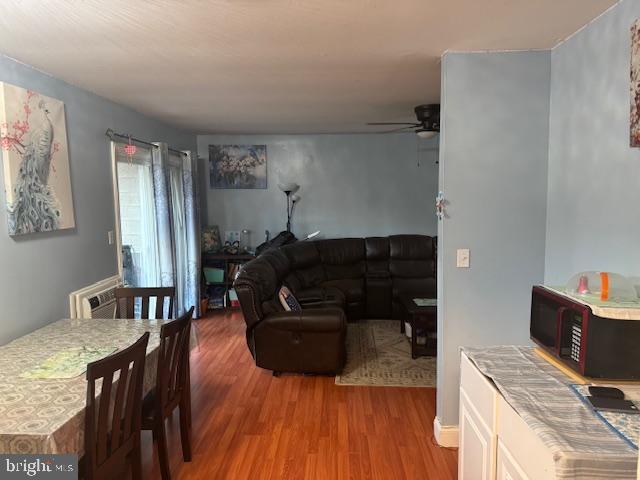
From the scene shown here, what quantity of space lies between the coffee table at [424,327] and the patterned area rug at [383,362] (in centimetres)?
8

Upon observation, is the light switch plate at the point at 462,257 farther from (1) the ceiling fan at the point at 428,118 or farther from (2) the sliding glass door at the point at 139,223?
(2) the sliding glass door at the point at 139,223

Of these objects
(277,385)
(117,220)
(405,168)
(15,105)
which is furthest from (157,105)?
(405,168)

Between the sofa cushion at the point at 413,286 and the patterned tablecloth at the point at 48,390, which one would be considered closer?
the patterned tablecloth at the point at 48,390

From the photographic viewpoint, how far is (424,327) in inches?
152

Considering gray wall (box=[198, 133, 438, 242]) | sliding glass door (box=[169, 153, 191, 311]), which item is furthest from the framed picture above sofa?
sliding glass door (box=[169, 153, 191, 311])

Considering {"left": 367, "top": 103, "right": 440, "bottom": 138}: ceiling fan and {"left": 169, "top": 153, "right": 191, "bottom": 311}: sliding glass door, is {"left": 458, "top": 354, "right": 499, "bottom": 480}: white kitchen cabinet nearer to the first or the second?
{"left": 367, "top": 103, "right": 440, "bottom": 138}: ceiling fan

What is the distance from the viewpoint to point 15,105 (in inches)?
95.7

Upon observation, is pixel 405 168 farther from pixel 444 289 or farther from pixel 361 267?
pixel 444 289

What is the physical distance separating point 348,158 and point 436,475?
4291mm

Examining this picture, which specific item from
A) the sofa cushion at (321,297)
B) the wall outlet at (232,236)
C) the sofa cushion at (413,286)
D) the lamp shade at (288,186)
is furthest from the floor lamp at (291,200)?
the sofa cushion at (413,286)

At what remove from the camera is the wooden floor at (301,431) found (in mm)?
2375

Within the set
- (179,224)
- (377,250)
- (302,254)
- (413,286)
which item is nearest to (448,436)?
(413,286)

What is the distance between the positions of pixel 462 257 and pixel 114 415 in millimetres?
1962

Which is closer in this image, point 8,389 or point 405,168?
point 8,389
